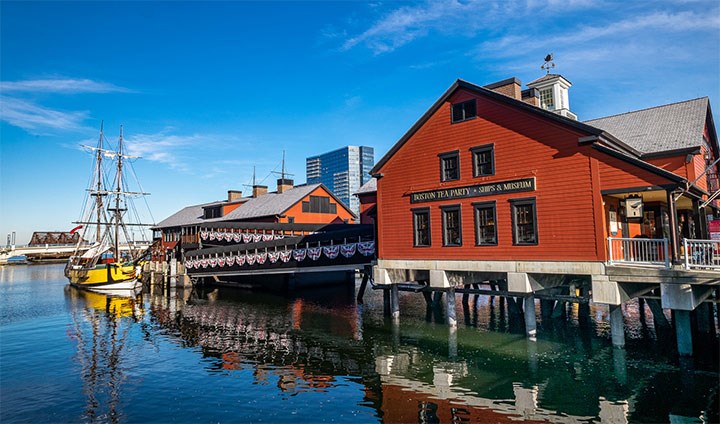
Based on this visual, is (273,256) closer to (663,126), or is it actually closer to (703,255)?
(663,126)

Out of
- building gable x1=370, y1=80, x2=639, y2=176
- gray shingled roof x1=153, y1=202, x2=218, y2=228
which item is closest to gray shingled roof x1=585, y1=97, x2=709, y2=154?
building gable x1=370, y1=80, x2=639, y2=176

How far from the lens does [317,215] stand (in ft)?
182

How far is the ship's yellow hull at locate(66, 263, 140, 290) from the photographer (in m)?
47.2

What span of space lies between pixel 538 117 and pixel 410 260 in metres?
9.64

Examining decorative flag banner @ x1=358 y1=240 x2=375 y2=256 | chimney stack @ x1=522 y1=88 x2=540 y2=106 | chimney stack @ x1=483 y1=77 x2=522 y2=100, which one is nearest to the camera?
chimney stack @ x1=483 y1=77 x2=522 y2=100

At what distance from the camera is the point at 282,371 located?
17422 millimetres

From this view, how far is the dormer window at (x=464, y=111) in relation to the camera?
21203 millimetres

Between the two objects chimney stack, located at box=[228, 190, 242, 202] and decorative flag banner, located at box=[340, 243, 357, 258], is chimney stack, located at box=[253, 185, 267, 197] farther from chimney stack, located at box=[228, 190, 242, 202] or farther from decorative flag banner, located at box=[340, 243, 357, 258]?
decorative flag banner, located at box=[340, 243, 357, 258]

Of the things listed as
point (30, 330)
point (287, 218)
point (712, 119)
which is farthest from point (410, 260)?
point (287, 218)

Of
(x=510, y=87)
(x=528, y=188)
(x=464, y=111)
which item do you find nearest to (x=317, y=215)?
(x=464, y=111)

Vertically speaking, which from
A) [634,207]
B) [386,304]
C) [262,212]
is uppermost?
[262,212]

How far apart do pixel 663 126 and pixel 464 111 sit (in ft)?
34.8

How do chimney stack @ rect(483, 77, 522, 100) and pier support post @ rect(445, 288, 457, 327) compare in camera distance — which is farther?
pier support post @ rect(445, 288, 457, 327)

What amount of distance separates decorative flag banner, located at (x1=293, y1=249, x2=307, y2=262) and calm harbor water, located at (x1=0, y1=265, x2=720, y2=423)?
16.6 ft
